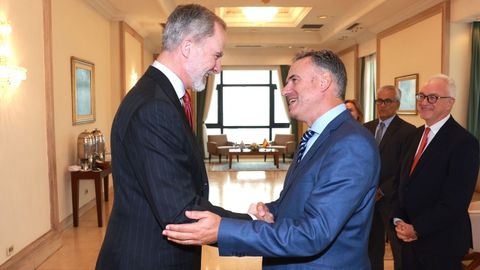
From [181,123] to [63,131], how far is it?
4840 millimetres

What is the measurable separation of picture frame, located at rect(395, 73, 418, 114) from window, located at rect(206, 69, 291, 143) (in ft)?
22.7

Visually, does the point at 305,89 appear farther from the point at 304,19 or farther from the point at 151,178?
the point at 304,19

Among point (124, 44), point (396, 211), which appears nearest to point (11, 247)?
point (396, 211)

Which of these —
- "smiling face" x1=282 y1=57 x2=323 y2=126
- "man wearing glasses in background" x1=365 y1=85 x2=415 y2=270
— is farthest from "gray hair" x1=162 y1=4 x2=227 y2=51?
"man wearing glasses in background" x1=365 y1=85 x2=415 y2=270

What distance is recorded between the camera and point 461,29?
23.1 ft

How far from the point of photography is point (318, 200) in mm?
1419

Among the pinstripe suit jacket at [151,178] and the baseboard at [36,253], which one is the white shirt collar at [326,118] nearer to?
the pinstripe suit jacket at [151,178]

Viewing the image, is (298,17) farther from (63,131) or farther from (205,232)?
(205,232)

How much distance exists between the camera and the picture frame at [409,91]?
26.7 feet

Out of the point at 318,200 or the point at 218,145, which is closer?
the point at 318,200

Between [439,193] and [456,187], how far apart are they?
11 centimetres

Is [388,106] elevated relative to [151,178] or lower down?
elevated

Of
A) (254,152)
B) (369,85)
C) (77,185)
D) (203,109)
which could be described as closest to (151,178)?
(77,185)

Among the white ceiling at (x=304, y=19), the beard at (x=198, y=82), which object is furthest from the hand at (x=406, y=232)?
the white ceiling at (x=304, y=19)
